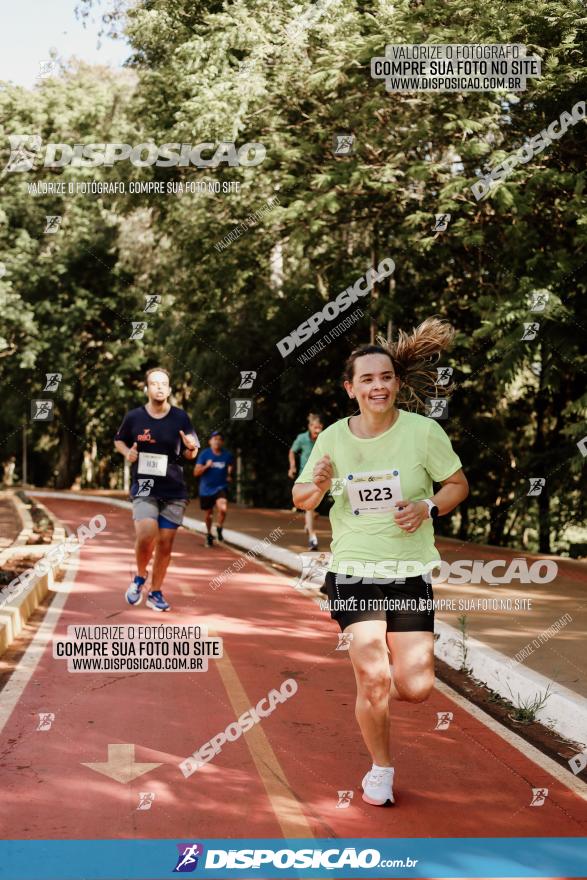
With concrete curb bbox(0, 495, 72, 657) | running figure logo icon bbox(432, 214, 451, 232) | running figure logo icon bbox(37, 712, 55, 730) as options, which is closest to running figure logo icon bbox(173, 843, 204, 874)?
running figure logo icon bbox(37, 712, 55, 730)

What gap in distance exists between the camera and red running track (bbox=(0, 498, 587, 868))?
487 centimetres

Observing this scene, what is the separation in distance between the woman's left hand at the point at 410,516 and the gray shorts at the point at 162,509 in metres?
5.41

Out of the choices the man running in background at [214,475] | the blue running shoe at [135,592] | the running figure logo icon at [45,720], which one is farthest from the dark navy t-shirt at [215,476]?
the running figure logo icon at [45,720]

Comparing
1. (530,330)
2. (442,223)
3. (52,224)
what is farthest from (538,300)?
(52,224)

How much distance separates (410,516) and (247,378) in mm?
24576

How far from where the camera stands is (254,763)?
5848mm

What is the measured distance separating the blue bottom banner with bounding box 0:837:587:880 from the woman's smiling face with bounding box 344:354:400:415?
77.9 inches

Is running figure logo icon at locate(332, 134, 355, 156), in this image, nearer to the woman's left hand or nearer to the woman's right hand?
the woman's right hand

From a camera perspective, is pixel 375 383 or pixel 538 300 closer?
pixel 375 383

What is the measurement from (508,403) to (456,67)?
1056 cm

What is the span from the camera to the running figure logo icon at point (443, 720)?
676 cm

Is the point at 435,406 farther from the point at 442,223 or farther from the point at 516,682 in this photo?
the point at 516,682

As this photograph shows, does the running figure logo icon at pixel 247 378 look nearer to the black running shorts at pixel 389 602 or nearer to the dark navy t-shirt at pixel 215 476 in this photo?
the dark navy t-shirt at pixel 215 476

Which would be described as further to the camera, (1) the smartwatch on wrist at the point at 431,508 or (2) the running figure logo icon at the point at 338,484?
(2) the running figure logo icon at the point at 338,484
